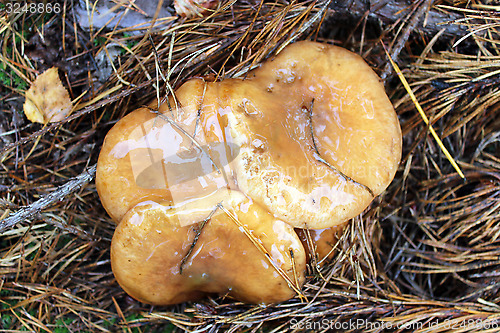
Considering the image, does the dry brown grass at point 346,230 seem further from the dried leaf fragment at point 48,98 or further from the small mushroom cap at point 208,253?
the small mushroom cap at point 208,253

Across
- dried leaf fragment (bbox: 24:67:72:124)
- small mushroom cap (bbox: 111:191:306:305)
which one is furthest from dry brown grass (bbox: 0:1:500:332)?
small mushroom cap (bbox: 111:191:306:305)

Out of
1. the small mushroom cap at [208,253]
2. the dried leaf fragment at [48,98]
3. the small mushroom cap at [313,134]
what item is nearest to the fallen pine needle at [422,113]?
the small mushroom cap at [313,134]

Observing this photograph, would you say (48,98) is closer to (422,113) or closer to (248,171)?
(248,171)

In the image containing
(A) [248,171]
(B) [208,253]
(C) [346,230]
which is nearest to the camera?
(A) [248,171]

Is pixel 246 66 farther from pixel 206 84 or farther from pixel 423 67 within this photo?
pixel 423 67

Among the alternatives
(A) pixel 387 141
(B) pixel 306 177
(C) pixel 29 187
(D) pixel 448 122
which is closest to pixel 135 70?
(C) pixel 29 187

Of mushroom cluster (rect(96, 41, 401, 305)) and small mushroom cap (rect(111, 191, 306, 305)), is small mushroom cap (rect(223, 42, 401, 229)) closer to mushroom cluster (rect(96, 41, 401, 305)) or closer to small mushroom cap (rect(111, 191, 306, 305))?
mushroom cluster (rect(96, 41, 401, 305))

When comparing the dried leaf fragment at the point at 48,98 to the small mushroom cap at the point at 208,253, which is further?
the dried leaf fragment at the point at 48,98

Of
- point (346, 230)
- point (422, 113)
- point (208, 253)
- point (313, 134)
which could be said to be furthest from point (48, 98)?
point (422, 113)
